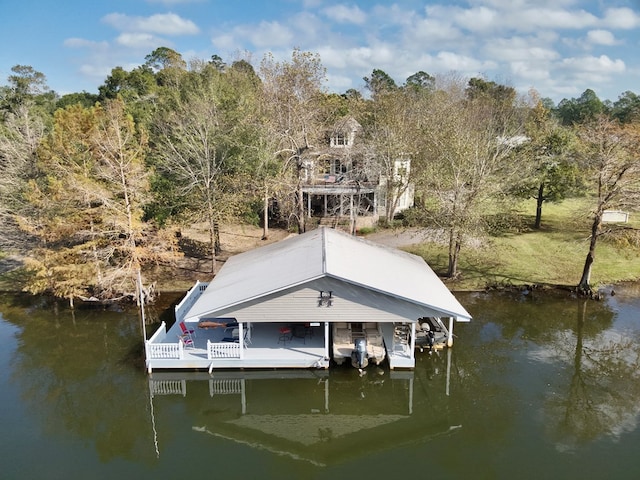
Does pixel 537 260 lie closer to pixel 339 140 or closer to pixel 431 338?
pixel 431 338

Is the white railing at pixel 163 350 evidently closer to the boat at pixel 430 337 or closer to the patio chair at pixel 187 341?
the patio chair at pixel 187 341

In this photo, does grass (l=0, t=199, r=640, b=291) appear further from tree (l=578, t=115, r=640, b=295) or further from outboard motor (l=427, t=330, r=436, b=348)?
outboard motor (l=427, t=330, r=436, b=348)

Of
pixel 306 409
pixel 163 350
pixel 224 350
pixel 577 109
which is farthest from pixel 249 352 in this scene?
pixel 577 109

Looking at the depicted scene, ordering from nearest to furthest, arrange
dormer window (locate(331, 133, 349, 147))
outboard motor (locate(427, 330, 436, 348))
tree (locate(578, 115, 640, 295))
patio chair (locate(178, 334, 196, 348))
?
1. patio chair (locate(178, 334, 196, 348))
2. outboard motor (locate(427, 330, 436, 348))
3. tree (locate(578, 115, 640, 295))
4. dormer window (locate(331, 133, 349, 147))

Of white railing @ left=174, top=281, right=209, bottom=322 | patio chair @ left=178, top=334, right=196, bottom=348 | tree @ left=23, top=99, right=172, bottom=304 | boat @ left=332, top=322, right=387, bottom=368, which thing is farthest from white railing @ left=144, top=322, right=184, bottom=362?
boat @ left=332, top=322, right=387, bottom=368

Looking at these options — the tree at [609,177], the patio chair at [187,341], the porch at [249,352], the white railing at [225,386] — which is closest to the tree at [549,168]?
the tree at [609,177]

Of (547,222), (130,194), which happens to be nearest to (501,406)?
(130,194)
